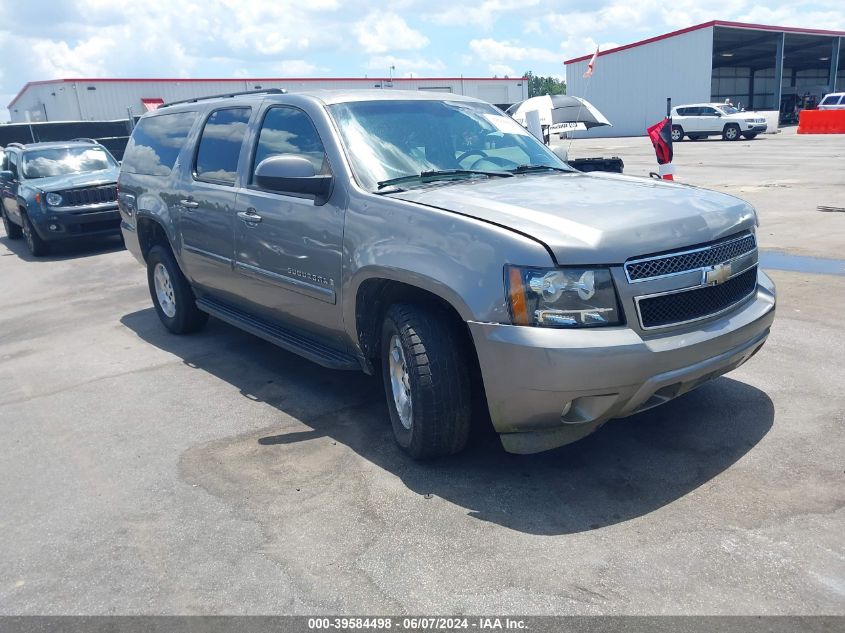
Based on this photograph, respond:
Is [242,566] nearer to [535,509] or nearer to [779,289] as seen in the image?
[535,509]

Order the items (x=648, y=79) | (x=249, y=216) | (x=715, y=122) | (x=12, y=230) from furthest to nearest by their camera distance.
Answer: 1. (x=648, y=79)
2. (x=715, y=122)
3. (x=12, y=230)
4. (x=249, y=216)

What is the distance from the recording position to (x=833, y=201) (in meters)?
12.5

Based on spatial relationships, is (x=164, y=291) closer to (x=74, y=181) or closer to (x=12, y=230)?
(x=74, y=181)

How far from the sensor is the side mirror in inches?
162

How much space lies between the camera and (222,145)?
5.53 m

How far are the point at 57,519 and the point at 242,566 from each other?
1153mm

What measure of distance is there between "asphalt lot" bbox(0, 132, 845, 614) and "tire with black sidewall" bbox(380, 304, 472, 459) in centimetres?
22

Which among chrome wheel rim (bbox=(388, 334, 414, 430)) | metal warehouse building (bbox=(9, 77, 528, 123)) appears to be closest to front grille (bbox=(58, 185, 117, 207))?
chrome wheel rim (bbox=(388, 334, 414, 430))

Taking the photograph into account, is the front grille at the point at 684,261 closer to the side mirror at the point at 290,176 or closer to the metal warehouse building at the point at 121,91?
the side mirror at the point at 290,176

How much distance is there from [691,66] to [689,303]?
4817cm

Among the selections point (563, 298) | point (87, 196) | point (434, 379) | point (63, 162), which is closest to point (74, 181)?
point (87, 196)

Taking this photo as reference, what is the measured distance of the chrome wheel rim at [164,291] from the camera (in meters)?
6.71

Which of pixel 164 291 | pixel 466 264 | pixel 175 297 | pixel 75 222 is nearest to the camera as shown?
pixel 466 264

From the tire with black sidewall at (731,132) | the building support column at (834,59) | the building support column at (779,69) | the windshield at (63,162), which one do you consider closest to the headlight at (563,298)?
the windshield at (63,162)
